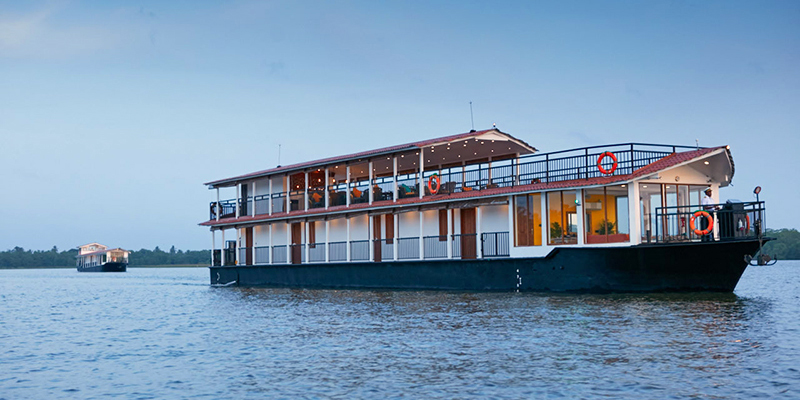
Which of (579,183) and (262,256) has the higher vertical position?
(579,183)

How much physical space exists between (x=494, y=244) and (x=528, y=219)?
1.76 meters

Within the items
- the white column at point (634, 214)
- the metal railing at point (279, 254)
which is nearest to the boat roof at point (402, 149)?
the metal railing at point (279, 254)

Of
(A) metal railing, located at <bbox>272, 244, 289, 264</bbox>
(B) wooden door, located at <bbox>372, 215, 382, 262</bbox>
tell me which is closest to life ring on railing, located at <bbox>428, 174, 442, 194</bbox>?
(B) wooden door, located at <bbox>372, 215, 382, 262</bbox>

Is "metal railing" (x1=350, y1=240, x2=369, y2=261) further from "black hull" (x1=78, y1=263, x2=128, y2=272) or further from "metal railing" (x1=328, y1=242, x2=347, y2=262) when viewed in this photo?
"black hull" (x1=78, y1=263, x2=128, y2=272)

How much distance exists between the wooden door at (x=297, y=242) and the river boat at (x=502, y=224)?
59mm

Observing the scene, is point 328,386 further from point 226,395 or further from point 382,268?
point 382,268

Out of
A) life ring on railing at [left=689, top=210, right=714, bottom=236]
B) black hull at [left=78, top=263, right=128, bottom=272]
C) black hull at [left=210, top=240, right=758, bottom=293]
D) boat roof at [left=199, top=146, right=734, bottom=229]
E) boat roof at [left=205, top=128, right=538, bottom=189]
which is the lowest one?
black hull at [left=78, top=263, right=128, bottom=272]

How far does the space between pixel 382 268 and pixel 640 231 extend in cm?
1037

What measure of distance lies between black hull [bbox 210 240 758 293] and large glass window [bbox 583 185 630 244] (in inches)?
47.1

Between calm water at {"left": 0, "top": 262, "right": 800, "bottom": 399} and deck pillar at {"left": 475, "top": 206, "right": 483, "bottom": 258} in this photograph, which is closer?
calm water at {"left": 0, "top": 262, "right": 800, "bottom": 399}

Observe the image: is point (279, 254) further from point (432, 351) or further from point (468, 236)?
point (432, 351)

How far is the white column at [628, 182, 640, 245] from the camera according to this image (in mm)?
23500

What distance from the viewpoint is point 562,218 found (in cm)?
2550

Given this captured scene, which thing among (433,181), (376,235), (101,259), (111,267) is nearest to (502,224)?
(433,181)
